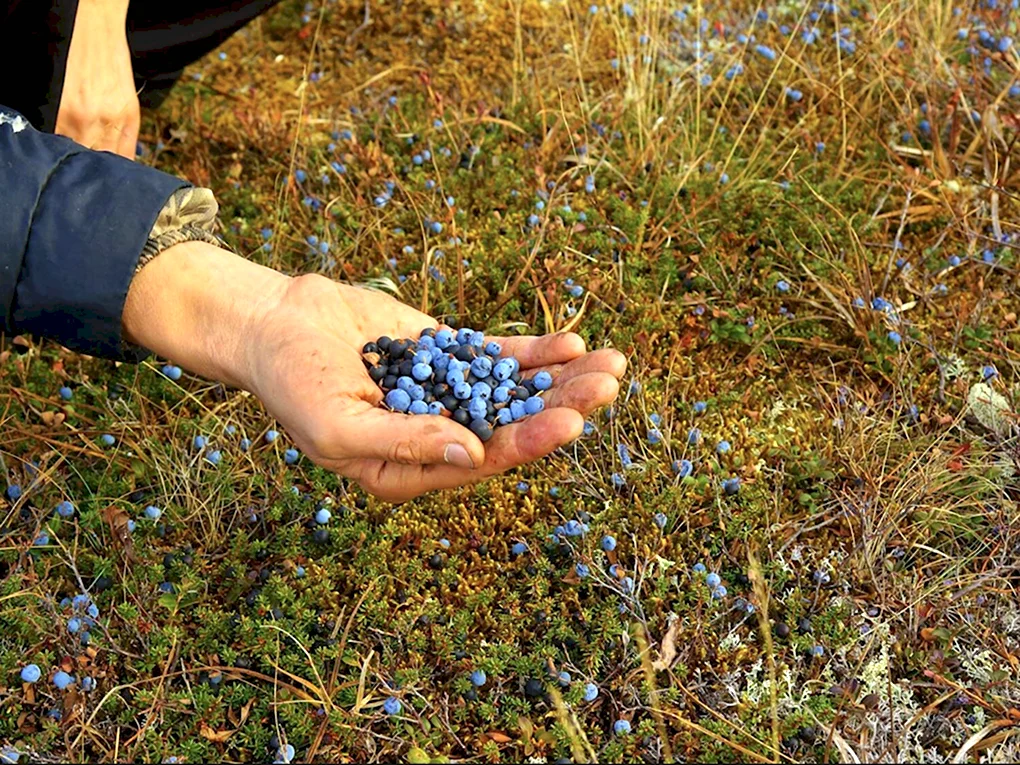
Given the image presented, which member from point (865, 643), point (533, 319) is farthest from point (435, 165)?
point (865, 643)

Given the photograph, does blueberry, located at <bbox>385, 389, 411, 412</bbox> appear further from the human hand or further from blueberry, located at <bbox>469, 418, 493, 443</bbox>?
the human hand

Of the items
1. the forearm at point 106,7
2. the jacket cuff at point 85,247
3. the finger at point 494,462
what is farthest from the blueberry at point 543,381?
the forearm at point 106,7

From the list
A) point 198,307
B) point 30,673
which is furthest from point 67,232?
point 30,673

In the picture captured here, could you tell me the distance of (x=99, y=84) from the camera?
3.50 metres

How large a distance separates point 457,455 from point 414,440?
0.35 ft

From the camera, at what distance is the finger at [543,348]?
2.86m

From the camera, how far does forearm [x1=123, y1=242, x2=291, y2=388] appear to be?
2854mm

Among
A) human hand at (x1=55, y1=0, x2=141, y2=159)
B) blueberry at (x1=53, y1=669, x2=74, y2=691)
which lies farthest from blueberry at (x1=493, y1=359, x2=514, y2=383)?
human hand at (x1=55, y1=0, x2=141, y2=159)

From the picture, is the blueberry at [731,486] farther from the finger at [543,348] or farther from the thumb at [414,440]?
the thumb at [414,440]

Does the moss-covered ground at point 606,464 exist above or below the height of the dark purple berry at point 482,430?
below

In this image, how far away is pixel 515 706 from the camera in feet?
8.97

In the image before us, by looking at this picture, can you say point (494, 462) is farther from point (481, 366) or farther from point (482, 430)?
point (481, 366)

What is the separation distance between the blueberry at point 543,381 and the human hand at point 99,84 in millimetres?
1749

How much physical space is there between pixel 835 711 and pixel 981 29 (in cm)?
345
